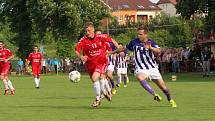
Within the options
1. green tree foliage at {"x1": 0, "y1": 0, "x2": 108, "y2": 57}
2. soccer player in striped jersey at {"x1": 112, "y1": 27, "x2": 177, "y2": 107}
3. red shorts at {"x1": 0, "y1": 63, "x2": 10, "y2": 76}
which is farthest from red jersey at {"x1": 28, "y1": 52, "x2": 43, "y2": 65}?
green tree foliage at {"x1": 0, "y1": 0, "x2": 108, "y2": 57}

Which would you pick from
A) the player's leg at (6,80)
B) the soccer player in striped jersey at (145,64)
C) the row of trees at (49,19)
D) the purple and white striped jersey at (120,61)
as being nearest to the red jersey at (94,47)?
the soccer player in striped jersey at (145,64)

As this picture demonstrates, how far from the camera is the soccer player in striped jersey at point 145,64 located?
15998 millimetres

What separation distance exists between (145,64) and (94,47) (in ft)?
6.06

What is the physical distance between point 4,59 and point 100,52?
30.0 feet

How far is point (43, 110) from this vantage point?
1578 cm

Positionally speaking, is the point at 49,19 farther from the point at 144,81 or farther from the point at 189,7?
the point at 144,81

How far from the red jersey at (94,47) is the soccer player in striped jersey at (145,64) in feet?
3.93

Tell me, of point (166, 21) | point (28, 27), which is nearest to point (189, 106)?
point (28, 27)

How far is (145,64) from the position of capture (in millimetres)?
16219

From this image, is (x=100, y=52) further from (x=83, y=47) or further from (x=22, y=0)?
(x=22, y=0)

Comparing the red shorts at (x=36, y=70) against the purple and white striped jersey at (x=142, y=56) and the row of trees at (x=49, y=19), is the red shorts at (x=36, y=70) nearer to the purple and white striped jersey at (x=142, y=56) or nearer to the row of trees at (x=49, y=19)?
the purple and white striped jersey at (x=142, y=56)

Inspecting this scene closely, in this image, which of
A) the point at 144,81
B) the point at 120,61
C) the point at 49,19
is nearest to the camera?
the point at 144,81

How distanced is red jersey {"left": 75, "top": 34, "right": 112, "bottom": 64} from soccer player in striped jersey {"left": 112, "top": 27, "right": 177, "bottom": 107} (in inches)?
47.1

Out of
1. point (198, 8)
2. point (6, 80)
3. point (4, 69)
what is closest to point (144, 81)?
point (6, 80)
